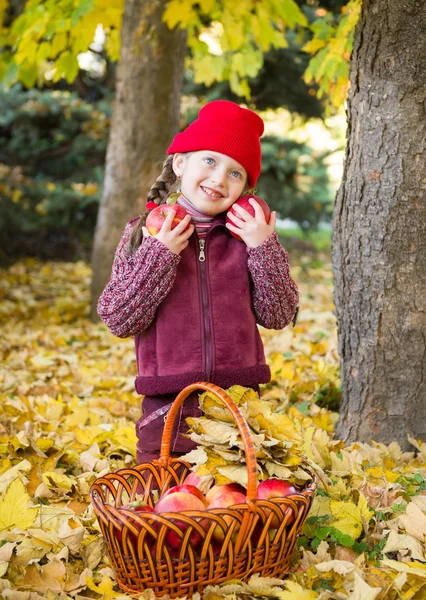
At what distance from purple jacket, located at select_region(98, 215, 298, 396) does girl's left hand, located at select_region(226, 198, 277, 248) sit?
3cm

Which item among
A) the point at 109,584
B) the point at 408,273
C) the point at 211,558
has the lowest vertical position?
the point at 109,584

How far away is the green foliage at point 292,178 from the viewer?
8.22 m

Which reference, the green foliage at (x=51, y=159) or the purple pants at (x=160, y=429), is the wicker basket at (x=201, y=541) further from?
the green foliage at (x=51, y=159)

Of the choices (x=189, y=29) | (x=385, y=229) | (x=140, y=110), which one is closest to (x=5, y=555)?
(x=385, y=229)

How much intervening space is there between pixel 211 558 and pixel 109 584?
34 centimetres

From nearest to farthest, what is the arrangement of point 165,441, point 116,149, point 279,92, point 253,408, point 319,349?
point 253,408, point 165,441, point 319,349, point 116,149, point 279,92

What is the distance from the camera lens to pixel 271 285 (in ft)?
7.54

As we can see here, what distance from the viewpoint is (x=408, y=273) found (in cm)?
256

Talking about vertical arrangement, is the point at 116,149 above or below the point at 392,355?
above

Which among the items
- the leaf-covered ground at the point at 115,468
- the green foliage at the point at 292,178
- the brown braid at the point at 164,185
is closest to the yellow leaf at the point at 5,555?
the leaf-covered ground at the point at 115,468

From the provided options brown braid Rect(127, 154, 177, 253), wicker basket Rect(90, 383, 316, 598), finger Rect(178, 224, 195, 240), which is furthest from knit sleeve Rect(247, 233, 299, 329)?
wicker basket Rect(90, 383, 316, 598)

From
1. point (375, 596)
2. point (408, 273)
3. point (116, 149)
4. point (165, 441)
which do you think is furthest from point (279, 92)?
point (375, 596)

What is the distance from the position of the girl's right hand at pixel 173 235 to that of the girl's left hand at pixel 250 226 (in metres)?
0.16

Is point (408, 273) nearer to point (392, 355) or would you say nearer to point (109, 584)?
point (392, 355)
